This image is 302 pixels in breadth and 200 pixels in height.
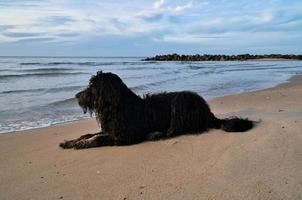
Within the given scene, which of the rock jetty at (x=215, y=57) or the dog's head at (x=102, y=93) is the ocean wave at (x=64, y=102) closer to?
the dog's head at (x=102, y=93)

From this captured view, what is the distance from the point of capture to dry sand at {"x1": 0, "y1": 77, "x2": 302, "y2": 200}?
392 centimetres

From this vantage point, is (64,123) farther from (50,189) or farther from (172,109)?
(50,189)

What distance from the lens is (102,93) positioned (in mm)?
6289

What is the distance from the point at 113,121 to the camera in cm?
625

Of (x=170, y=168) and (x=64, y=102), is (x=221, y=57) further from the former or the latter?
(x=170, y=168)

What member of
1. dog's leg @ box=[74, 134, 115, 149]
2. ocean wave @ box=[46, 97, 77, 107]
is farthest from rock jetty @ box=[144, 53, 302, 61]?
dog's leg @ box=[74, 134, 115, 149]

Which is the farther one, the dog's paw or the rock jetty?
the rock jetty

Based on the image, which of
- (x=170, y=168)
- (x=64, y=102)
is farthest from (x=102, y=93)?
(x=64, y=102)

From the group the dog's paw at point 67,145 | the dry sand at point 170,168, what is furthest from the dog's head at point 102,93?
the dry sand at point 170,168

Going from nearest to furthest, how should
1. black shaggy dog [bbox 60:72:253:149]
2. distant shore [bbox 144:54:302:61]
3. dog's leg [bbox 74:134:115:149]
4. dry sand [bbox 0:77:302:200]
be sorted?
dry sand [bbox 0:77:302:200] → dog's leg [bbox 74:134:115:149] → black shaggy dog [bbox 60:72:253:149] → distant shore [bbox 144:54:302:61]

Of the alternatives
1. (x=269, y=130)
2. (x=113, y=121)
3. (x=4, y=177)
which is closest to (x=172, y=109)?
(x=113, y=121)

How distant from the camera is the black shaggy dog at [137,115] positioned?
6.20 m

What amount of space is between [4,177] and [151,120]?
94.5 inches

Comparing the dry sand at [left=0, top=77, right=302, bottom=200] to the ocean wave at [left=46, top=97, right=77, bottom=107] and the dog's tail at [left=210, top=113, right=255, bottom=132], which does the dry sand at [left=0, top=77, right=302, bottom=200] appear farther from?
the ocean wave at [left=46, top=97, right=77, bottom=107]
